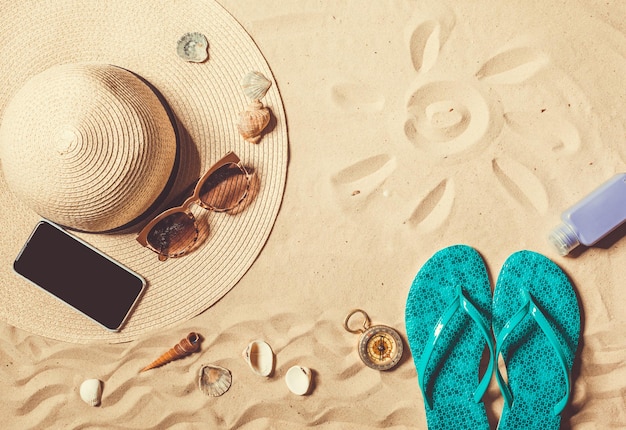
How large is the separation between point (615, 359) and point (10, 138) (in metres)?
2.00

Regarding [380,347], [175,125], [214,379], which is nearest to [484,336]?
[380,347]

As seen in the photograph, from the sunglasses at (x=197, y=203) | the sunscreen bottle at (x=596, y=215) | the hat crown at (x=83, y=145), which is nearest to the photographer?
the hat crown at (x=83, y=145)

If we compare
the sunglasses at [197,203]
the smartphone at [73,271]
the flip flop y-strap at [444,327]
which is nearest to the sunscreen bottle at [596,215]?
the flip flop y-strap at [444,327]

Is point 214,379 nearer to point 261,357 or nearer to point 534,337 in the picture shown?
point 261,357

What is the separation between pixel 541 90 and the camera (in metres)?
1.73

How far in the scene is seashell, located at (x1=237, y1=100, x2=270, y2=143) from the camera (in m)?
1.59

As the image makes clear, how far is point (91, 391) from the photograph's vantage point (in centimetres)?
173

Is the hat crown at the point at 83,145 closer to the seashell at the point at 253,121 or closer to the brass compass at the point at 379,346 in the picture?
the seashell at the point at 253,121

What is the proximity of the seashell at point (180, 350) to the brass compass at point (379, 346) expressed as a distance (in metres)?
0.51

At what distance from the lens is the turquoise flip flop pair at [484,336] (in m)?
1.74

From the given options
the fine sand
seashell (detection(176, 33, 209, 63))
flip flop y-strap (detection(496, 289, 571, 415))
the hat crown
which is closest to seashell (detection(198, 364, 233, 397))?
the fine sand

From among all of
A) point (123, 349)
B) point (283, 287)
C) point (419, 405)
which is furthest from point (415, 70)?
point (123, 349)

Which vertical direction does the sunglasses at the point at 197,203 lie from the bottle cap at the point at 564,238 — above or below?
above

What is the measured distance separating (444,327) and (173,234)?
37.5 inches
